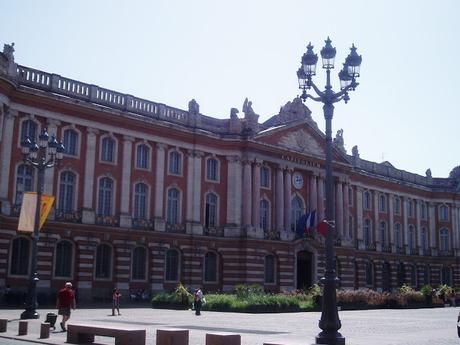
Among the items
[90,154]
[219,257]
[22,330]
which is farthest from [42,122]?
[22,330]

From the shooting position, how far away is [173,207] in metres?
50.3

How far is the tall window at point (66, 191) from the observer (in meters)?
43.4

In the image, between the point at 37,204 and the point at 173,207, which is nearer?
the point at 37,204

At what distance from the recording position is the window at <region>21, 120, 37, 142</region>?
41.7 metres

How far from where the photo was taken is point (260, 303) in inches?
1517

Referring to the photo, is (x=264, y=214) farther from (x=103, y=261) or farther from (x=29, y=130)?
(x=29, y=130)

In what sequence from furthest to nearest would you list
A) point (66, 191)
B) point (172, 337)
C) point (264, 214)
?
point (264, 214), point (66, 191), point (172, 337)

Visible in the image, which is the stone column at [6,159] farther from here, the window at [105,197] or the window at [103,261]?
the window at [103,261]

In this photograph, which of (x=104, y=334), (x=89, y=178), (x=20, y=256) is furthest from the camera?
(x=89, y=178)

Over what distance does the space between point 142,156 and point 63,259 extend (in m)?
10.1

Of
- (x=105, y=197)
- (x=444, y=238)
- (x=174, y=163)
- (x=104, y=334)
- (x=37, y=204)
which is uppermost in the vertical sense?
(x=174, y=163)

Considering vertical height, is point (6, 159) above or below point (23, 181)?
above

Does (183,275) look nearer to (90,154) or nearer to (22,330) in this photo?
(90,154)

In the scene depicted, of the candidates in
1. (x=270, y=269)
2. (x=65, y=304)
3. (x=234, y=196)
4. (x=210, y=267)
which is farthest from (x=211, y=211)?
(x=65, y=304)
